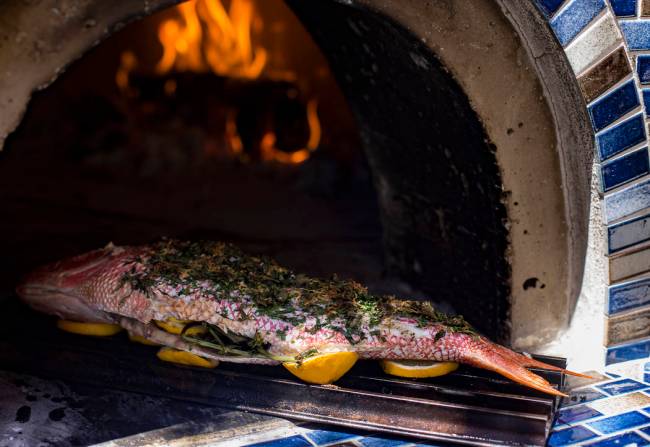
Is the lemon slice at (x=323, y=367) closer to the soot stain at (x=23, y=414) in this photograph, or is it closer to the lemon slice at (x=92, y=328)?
the lemon slice at (x=92, y=328)

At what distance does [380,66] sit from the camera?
4359 mm

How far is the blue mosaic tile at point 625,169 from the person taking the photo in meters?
3.76

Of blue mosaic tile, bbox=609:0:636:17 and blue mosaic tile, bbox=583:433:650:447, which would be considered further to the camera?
blue mosaic tile, bbox=609:0:636:17

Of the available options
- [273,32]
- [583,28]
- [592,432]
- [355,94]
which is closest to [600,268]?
[592,432]

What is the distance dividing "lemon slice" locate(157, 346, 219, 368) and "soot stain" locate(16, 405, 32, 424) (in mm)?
602

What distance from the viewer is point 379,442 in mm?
3330

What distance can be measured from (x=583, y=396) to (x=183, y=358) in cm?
184

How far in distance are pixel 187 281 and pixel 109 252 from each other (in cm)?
58

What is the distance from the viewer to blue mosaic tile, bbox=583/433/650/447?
326cm

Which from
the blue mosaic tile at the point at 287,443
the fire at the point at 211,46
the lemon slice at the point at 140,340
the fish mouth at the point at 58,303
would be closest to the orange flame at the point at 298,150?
the fire at the point at 211,46

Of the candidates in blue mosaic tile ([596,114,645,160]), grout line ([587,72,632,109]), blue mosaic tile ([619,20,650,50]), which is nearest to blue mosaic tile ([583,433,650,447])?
blue mosaic tile ([596,114,645,160])

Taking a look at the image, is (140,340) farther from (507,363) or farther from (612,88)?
(612,88)

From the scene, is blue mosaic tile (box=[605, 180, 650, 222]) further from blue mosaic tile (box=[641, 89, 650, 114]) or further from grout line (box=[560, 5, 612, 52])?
grout line (box=[560, 5, 612, 52])

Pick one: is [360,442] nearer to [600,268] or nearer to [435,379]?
[435,379]
